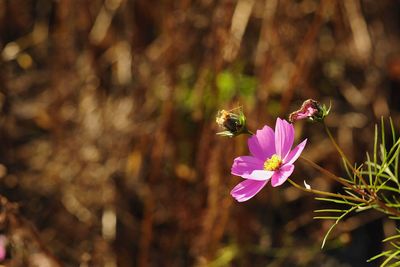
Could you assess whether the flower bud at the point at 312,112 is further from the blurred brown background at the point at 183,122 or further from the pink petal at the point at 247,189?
the blurred brown background at the point at 183,122

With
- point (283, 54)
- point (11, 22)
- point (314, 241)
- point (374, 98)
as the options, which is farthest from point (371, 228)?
point (11, 22)

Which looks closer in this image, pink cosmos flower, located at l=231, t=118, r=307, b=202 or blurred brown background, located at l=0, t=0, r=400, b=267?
pink cosmos flower, located at l=231, t=118, r=307, b=202

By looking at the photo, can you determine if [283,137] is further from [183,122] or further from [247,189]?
[183,122]

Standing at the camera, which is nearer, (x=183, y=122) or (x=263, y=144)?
(x=263, y=144)

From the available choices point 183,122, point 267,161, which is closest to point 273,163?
point 267,161

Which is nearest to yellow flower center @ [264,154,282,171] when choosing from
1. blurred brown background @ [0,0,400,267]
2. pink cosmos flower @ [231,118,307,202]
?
pink cosmos flower @ [231,118,307,202]

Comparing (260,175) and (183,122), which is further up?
(260,175)

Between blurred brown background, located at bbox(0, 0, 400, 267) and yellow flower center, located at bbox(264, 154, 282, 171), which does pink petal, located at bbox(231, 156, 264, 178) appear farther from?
blurred brown background, located at bbox(0, 0, 400, 267)
